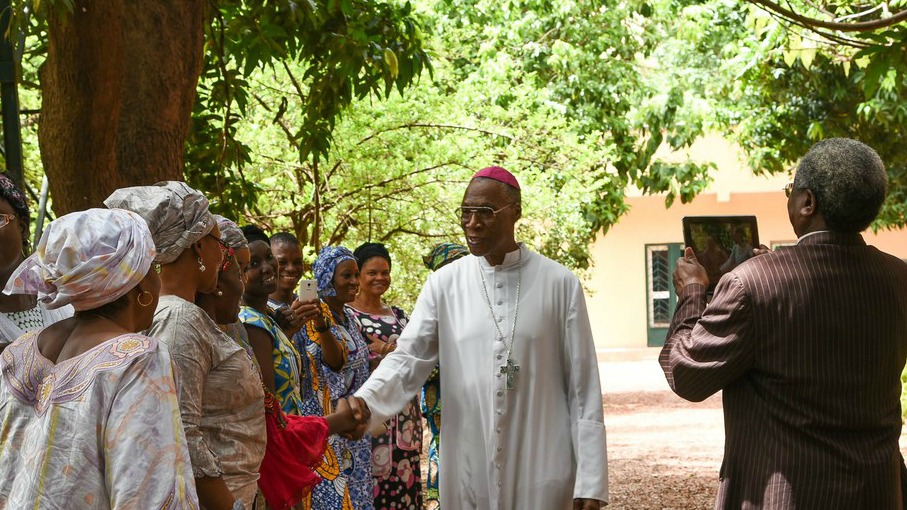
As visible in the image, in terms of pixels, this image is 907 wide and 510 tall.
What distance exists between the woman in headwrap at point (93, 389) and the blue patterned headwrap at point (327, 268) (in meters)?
4.58

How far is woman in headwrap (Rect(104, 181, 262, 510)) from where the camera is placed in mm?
3488

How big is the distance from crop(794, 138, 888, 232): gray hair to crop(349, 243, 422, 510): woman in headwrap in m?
4.46

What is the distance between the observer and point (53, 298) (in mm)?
3004

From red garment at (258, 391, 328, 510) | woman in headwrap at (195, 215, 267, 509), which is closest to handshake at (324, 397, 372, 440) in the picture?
red garment at (258, 391, 328, 510)

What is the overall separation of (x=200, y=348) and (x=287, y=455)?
723 mm

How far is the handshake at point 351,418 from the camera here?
4.68 m

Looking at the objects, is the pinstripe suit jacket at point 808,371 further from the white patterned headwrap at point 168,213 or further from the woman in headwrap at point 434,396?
the woman in headwrap at point 434,396

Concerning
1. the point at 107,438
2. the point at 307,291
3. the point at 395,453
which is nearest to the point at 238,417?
the point at 107,438

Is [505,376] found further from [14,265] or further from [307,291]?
[14,265]

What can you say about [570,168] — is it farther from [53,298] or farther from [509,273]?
[53,298]

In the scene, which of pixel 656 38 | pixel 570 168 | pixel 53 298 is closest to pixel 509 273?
pixel 53 298

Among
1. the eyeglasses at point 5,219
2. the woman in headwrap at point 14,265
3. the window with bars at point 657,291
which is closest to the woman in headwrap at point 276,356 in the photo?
the woman in headwrap at point 14,265

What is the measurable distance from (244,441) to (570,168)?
38.8ft

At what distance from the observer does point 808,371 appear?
149 inches
